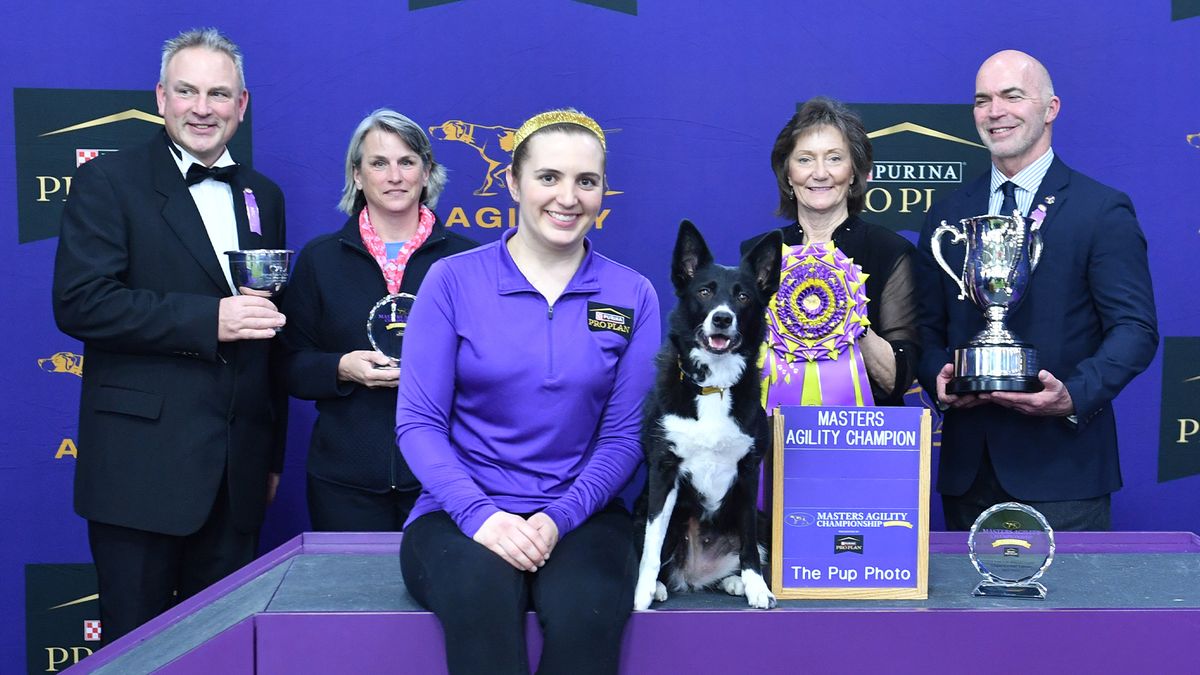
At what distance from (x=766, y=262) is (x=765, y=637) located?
0.65 metres

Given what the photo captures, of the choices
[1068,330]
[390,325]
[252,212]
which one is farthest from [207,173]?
[1068,330]

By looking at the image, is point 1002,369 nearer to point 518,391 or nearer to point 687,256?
point 687,256

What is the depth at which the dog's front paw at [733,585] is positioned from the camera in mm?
1935

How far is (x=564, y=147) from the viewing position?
1997 mm

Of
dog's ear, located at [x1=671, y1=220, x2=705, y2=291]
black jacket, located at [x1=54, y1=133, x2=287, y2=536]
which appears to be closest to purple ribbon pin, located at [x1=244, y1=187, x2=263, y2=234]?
black jacket, located at [x1=54, y1=133, x2=287, y2=536]

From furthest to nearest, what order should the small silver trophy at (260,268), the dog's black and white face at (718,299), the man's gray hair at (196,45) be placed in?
the man's gray hair at (196,45)
the small silver trophy at (260,268)
the dog's black and white face at (718,299)

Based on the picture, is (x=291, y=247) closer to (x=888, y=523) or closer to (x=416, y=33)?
(x=416, y=33)

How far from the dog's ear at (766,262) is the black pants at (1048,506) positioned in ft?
3.65

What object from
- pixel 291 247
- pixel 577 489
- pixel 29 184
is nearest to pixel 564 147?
pixel 577 489

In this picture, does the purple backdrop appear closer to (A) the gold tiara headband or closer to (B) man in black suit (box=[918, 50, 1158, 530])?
(B) man in black suit (box=[918, 50, 1158, 530])

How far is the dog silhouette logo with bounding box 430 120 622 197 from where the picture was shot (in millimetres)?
3479

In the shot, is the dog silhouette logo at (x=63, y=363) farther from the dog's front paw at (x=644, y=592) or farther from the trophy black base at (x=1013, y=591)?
the trophy black base at (x=1013, y=591)

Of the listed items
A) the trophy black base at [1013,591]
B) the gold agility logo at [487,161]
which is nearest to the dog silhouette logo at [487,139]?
the gold agility logo at [487,161]

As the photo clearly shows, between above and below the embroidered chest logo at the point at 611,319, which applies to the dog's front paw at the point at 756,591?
below
